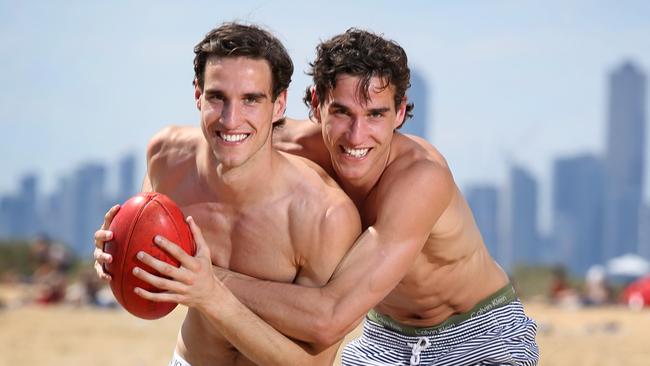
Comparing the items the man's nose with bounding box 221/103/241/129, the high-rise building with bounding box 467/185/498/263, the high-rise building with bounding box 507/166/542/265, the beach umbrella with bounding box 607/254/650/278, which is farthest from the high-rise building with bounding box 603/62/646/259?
the man's nose with bounding box 221/103/241/129

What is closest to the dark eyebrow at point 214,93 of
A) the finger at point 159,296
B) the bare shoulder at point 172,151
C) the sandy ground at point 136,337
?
the bare shoulder at point 172,151

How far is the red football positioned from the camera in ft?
15.7

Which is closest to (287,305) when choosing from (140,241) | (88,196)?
(140,241)

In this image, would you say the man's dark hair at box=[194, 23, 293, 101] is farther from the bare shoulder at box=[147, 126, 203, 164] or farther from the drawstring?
the drawstring

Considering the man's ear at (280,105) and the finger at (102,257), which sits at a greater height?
the man's ear at (280,105)

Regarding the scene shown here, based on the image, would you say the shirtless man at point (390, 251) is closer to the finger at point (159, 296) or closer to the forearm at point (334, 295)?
the forearm at point (334, 295)

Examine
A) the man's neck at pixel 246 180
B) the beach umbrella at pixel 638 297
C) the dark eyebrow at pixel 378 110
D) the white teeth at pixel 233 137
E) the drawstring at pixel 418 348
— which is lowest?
the beach umbrella at pixel 638 297

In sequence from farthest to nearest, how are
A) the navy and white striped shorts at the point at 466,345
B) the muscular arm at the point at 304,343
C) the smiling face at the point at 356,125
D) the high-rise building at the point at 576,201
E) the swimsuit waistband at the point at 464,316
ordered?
the high-rise building at the point at 576,201 → the swimsuit waistband at the point at 464,316 → the navy and white striped shorts at the point at 466,345 → the smiling face at the point at 356,125 → the muscular arm at the point at 304,343

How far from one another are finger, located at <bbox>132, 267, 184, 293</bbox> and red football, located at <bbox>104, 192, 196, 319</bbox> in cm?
5

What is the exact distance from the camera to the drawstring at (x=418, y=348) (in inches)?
235

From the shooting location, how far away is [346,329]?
5.10 meters

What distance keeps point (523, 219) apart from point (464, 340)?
514ft

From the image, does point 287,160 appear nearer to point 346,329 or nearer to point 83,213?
point 346,329

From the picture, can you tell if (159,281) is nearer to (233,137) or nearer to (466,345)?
(233,137)
